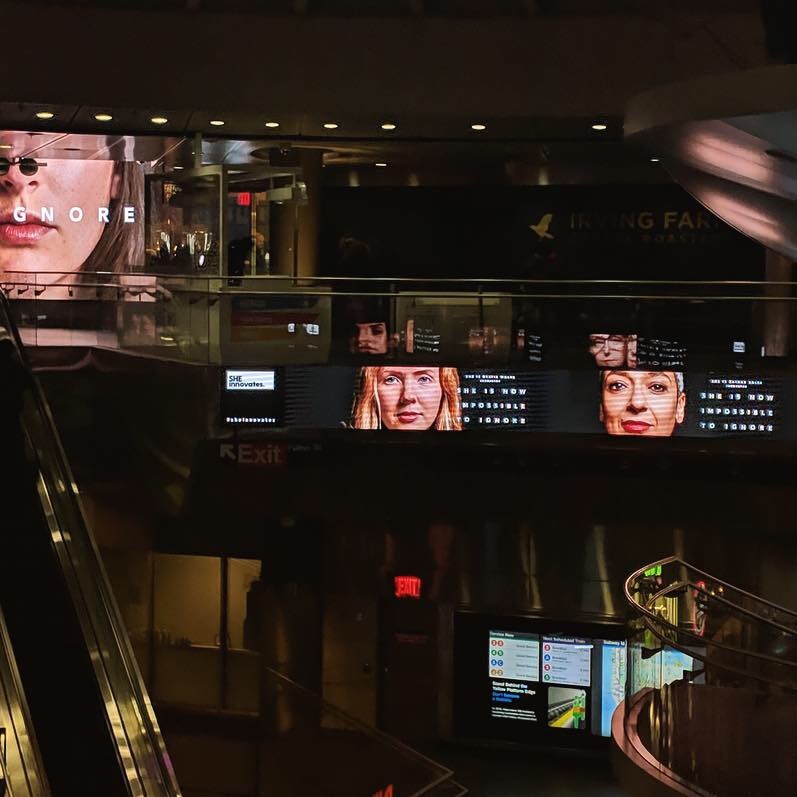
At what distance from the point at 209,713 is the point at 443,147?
7.55 m

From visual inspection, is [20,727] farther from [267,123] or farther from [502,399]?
[267,123]

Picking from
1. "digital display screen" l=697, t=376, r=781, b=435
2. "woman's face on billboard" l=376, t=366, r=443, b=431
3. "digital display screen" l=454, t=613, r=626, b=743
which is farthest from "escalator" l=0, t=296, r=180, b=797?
"digital display screen" l=454, t=613, r=626, b=743

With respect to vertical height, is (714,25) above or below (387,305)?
above

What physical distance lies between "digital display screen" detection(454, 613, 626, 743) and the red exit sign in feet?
2.12

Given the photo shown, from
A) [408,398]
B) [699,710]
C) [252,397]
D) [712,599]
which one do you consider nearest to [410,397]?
[408,398]

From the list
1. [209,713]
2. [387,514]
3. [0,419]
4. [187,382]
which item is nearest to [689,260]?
[387,514]

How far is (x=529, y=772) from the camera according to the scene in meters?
11.4

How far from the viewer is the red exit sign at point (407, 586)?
38.3ft

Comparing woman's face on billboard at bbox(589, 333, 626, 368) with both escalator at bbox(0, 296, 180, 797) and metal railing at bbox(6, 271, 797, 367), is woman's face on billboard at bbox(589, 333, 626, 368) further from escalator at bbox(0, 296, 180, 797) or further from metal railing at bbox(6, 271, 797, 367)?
escalator at bbox(0, 296, 180, 797)

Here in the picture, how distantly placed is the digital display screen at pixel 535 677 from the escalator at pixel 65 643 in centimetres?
646

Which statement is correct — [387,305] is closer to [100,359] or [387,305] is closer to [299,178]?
[100,359]

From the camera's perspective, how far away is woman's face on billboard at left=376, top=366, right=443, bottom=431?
10.6 m

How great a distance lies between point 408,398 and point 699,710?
4897 millimetres

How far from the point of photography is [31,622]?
5.52m
